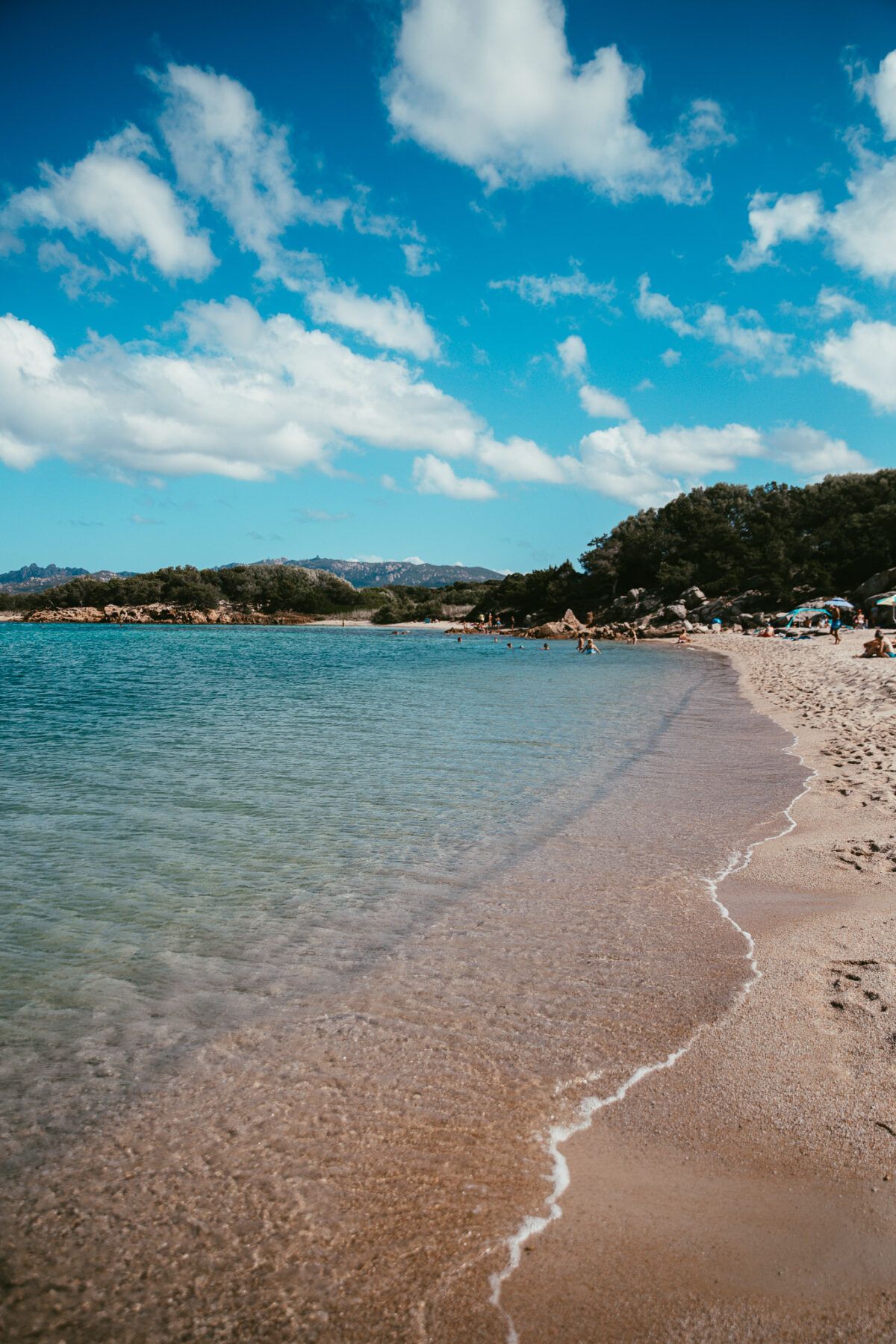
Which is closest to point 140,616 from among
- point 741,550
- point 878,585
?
point 741,550

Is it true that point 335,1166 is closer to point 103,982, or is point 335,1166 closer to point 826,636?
point 103,982

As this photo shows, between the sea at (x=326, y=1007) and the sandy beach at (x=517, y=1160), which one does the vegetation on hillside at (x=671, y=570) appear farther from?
the sandy beach at (x=517, y=1160)

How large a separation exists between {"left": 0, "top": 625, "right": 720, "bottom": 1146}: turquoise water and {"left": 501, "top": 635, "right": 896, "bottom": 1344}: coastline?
2.43 meters

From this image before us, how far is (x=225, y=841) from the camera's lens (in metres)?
8.01

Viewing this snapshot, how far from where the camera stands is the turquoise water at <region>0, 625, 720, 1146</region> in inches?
181

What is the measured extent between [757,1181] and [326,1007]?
2.73 metres

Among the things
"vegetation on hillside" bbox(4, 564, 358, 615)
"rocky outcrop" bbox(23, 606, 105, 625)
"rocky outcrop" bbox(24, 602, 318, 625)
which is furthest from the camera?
"vegetation on hillside" bbox(4, 564, 358, 615)

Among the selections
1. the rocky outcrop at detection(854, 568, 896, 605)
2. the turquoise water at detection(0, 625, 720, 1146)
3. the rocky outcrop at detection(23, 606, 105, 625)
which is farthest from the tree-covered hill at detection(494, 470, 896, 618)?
the rocky outcrop at detection(23, 606, 105, 625)

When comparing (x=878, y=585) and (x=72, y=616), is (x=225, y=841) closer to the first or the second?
(x=878, y=585)

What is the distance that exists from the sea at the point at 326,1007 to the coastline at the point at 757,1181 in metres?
0.23

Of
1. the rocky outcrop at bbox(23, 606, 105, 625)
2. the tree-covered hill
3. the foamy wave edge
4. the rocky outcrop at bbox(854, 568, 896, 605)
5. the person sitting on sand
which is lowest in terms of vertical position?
the foamy wave edge

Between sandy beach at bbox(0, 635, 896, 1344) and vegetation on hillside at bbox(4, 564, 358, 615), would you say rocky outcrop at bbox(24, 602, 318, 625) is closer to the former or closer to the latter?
vegetation on hillside at bbox(4, 564, 358, 615)

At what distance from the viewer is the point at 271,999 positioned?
476 centimetres

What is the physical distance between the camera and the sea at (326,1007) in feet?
9.15
